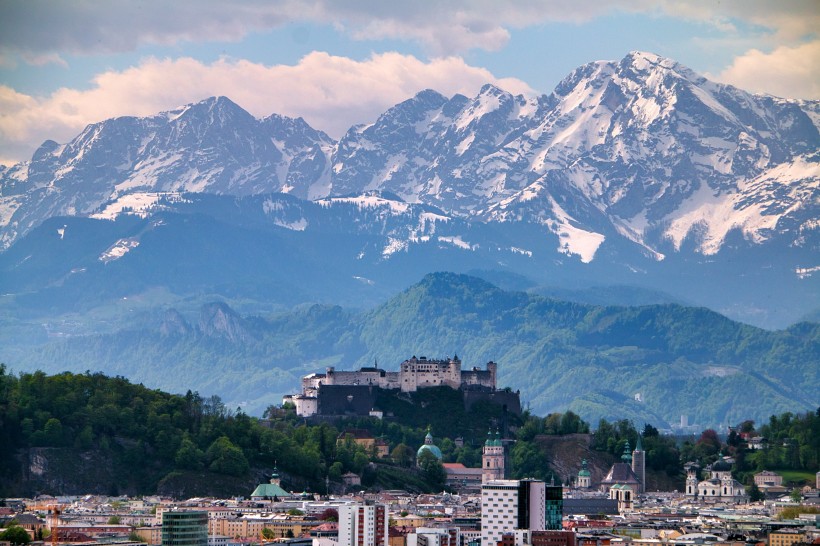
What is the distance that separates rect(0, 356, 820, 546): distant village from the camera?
11450 cm

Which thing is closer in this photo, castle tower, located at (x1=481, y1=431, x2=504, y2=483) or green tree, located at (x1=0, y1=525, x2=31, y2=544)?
green tree, located at (x1=0, y1=525, x2=31, y2=544)

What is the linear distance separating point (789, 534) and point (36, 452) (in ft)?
178

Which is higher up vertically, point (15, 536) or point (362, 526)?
point (362, 526)

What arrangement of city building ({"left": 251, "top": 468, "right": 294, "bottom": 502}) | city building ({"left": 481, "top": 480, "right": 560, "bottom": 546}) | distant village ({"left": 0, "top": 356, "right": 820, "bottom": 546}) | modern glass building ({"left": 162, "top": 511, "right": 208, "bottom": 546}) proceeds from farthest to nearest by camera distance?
1. city building ({"left": 251, "top": 468, "right": 294, "bottom": 502})
2. distant village ({"left": 0, "top": 356, "right": 820, "bottom": 546})
3. city building ({"left": 481, "top": 480, "right": 560, "bottom": 546})
4. modern glass building ({"left": 162, "top": 511, "right": 208, "bottom": 546})

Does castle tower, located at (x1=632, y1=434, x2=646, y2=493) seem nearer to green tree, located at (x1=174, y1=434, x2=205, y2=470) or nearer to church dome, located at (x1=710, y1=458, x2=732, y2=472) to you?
church dome, located at (x1=710, y1=458, x2=732, y2=472)

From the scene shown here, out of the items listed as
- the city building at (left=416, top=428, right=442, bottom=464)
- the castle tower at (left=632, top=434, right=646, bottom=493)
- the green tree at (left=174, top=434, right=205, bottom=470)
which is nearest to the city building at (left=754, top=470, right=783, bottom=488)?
the castle tower at (left=632, top=434, right=646, bottom=493)

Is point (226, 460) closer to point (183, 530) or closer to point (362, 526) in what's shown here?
point (362, 526)

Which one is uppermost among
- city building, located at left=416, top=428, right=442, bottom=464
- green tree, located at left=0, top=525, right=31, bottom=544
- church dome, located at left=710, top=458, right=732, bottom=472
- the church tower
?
city building, located at left=416, top=428, right=442, bottom=464

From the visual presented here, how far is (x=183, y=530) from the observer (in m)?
111

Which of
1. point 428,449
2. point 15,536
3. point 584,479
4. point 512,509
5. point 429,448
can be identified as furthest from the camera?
point 429,448

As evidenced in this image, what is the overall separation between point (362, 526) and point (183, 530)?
8708 mm

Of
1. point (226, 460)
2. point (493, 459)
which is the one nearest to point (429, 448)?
point (493, 459)

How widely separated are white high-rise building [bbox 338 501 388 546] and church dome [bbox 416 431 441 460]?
67.8 m

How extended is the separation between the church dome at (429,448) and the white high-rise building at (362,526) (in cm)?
6777
